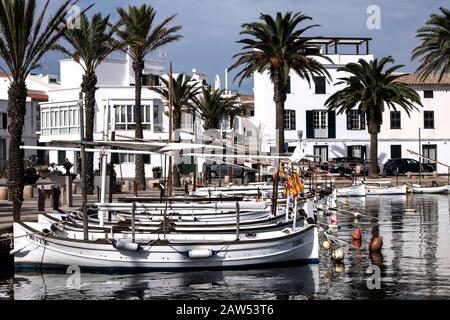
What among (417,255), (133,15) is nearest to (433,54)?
(133,15)

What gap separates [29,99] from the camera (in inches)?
3728

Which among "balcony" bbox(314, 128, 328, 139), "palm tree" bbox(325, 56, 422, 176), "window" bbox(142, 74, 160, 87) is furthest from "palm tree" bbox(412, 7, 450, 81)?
"window" bbox(142, 74, 160, 87)

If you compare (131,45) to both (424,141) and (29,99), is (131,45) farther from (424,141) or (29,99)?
(29,99)

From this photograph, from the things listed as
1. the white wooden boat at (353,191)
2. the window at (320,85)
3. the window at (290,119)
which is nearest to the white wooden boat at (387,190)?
the white wooden boat at (353,191)

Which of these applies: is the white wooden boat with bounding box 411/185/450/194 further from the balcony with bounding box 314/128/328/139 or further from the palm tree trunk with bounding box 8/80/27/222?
the palm tree trunk with bounding box 8/80/27/222

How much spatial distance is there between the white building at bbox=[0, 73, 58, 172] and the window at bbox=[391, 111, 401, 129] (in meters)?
39.0

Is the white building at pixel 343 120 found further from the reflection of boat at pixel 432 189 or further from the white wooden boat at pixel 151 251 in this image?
the white wooden boat at pixel 151 251

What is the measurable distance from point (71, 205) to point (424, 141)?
51.7 m

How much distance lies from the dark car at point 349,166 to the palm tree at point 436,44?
10195mm

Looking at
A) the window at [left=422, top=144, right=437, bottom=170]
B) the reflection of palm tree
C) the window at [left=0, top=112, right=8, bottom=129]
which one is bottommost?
the reflection of palm tree

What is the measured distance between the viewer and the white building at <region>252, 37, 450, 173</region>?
265 ft

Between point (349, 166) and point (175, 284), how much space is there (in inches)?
1964

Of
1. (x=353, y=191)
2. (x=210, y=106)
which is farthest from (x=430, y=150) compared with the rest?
(x=353, y=191)

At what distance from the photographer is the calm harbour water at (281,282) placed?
63.8 ft
